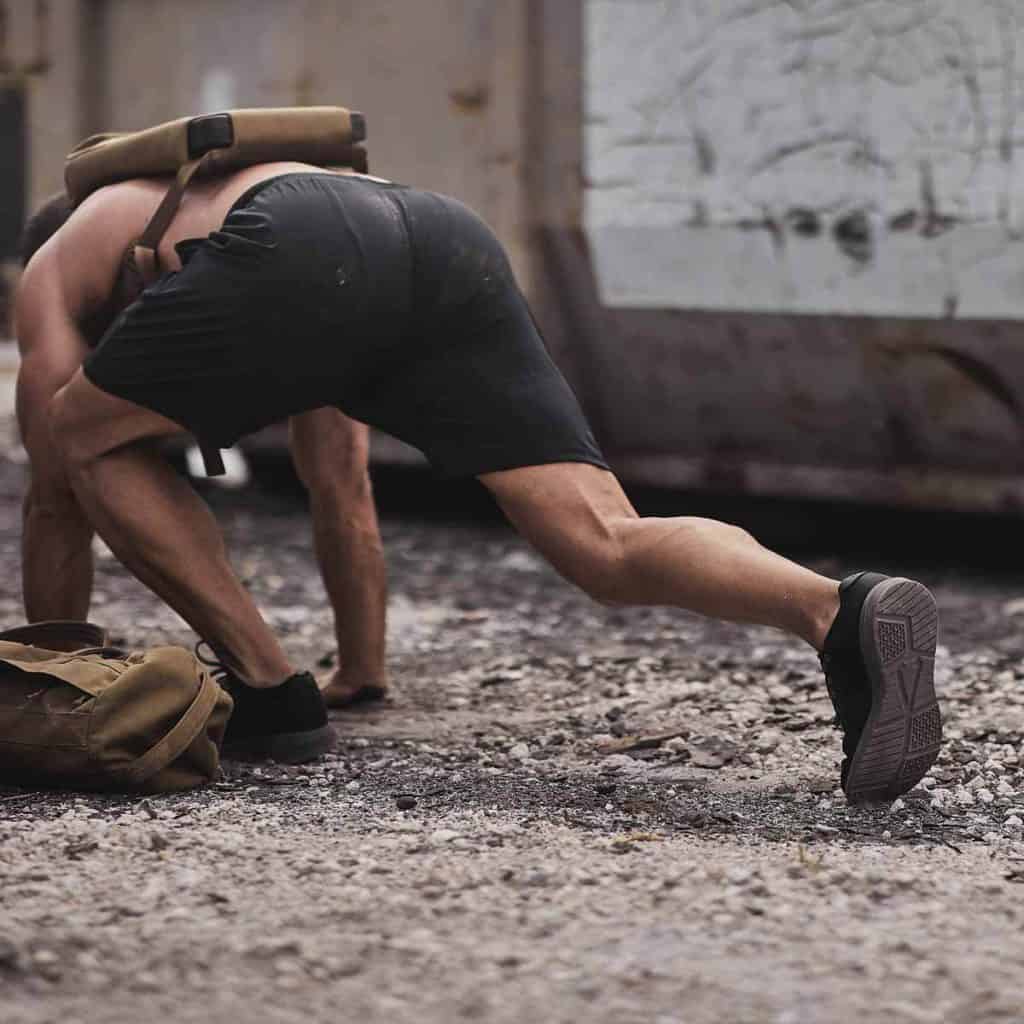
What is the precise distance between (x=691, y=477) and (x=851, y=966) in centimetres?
490

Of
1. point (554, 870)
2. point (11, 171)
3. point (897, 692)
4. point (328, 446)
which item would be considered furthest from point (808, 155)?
point (11, 171)

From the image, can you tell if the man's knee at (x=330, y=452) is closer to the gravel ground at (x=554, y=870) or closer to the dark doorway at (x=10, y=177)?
the gravel ground at (x=554, y=870)

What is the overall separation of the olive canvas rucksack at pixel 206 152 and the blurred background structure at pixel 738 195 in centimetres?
287

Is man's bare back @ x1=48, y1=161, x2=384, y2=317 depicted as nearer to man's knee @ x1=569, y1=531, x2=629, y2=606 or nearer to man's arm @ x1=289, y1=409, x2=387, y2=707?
man's arm @ x1=289, y1=409, x2=387, y2=707

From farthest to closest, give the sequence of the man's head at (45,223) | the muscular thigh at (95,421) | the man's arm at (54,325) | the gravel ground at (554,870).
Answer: the man's head at (45,223) → the man's arm at (54,325) → the muscular thigh at (95,421) → the gravel ground at (554,870)

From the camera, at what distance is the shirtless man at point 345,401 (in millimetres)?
3684

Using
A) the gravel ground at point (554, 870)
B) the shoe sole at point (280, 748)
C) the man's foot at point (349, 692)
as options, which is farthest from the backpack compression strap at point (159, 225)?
the man's foot at point (349, 692)

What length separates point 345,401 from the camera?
4121 mm

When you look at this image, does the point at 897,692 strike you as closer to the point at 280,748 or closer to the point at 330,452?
the point at 280,748

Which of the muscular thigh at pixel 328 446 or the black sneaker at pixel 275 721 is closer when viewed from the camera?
the black sneaker at pixel 275 721

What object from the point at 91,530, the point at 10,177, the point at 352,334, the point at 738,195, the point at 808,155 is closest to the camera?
the point at 352,334

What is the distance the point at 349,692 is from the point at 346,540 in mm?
383

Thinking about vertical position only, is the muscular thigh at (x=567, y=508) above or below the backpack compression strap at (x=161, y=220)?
below

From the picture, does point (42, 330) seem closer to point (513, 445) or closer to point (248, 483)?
point (513, 445)
